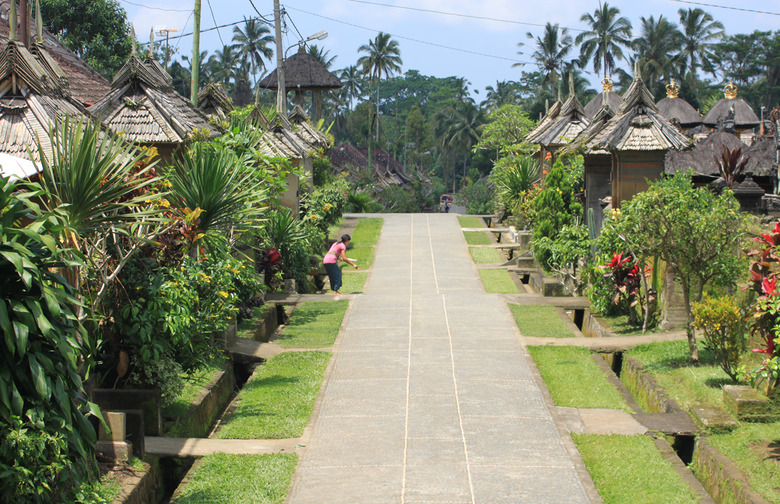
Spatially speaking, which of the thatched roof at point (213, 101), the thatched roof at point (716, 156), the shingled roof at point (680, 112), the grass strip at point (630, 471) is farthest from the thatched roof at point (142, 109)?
the shingled roof at point (680, 112)

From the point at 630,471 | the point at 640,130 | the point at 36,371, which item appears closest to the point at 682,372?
the point at 630,471

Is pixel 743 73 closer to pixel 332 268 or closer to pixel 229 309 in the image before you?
pixel 332 268

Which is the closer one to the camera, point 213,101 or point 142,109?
point 142,109

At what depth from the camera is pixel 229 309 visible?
11.2 metres

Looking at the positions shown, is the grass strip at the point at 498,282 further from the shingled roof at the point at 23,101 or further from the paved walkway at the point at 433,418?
the shingled roof at the point at 23,101

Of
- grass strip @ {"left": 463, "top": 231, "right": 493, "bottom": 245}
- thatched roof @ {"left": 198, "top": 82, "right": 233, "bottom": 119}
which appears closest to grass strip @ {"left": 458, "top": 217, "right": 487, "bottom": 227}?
grass strip @ {"left": 463, "top": 231, "right": 493, "bottom": 245}

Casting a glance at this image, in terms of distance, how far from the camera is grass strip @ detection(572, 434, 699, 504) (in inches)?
312

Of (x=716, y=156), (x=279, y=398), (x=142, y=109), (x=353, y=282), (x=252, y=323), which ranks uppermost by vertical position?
(x=142, y=109)

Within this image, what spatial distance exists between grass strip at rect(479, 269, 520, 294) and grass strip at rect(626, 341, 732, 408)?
6373mm

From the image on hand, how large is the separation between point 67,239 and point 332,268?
428 inches

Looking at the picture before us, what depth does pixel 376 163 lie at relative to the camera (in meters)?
68.4

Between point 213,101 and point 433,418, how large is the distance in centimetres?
1318

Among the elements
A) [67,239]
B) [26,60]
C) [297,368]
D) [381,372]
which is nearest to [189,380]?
[297,368]

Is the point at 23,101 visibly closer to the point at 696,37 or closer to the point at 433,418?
the point at 433,418
